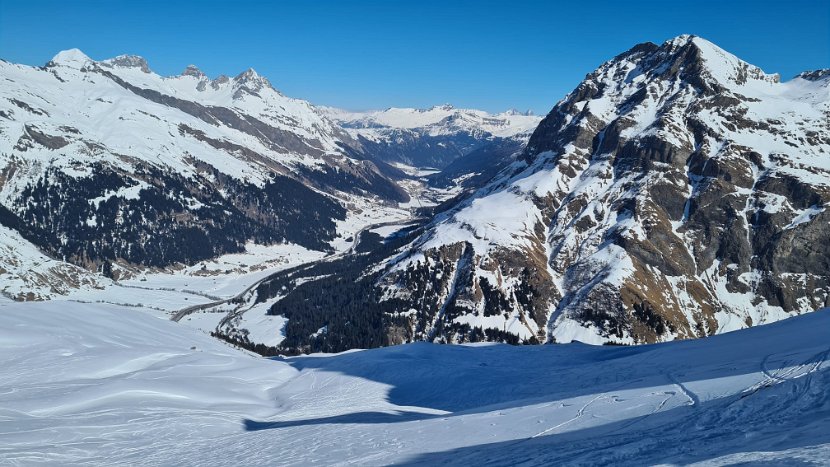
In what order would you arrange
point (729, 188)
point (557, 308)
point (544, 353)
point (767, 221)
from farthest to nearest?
point (729, 188), point (767, 221), point (557, 308), point (544, 353)

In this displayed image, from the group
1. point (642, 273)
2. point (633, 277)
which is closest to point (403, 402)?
point (633, 277)

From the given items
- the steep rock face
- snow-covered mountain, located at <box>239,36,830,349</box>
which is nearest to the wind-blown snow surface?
snow-covered mountain, located at <box>239,36,830,349</box>

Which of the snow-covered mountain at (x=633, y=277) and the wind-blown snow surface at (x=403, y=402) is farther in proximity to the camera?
the snow-covered mountain at (x=633, y=277)

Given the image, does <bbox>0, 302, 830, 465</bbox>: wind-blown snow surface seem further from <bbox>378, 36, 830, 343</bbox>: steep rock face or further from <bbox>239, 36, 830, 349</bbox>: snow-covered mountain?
<bbox>378, 36, 830, 343</bbox>: steep rock face

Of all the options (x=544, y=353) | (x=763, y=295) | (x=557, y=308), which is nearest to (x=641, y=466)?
(x=544, y=353)

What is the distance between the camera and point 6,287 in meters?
173

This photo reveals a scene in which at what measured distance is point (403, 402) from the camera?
62.4 m

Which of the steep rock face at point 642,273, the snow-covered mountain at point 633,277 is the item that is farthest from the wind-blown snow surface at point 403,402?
the steep rock face at point 642,273

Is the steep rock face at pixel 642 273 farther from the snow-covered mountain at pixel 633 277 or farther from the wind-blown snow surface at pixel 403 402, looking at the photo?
the wind-blown snow surface at pixel 403 402

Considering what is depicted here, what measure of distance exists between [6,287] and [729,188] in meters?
249

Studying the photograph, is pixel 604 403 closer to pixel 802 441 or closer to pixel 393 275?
pixel 802 441

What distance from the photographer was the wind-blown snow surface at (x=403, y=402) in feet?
93.5

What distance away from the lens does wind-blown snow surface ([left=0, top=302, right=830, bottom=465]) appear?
1121 inches

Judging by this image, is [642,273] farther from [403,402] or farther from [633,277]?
[403,402]
